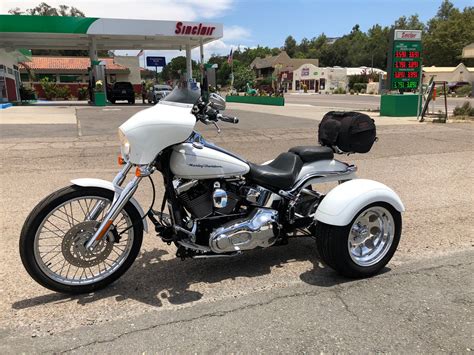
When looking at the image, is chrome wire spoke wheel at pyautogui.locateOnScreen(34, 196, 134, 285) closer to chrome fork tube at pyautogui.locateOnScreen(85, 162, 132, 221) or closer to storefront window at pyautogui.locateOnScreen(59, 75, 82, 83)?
chrome fork tube at pyautogui.locateOnScreen(85, 162, 132, 221)

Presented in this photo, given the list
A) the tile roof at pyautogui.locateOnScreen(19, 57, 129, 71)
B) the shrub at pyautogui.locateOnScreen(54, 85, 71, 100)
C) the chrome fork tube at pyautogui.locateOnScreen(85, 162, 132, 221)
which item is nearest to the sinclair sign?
the chrome fork tube at pyautogui.locateOnScreen(85, 162, 132, 221)

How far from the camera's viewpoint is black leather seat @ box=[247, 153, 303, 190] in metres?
3.62

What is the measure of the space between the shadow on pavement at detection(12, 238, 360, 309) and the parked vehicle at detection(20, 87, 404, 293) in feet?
0.51

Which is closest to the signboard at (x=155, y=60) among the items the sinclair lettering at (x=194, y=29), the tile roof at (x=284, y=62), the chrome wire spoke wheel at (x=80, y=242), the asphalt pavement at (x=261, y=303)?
the sinclair lettering at (x=194, y=29)

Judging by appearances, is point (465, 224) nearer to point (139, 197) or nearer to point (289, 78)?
point (139, 197)

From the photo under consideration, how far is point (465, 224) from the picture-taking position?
5.13 meters

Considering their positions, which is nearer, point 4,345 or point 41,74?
point 4,345

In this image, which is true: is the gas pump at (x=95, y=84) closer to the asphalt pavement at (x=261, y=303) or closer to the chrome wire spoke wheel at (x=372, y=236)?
the asphalt pavement at (x=261, y=303)

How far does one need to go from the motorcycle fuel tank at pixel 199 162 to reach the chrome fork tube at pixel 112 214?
327 mm

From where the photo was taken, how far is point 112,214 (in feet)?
10.8

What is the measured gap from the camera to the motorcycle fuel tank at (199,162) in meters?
3.29

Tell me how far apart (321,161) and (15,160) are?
7411mm

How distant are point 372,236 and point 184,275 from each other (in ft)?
5.71

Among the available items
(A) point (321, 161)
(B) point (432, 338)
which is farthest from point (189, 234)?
(B) point (432, 338)
